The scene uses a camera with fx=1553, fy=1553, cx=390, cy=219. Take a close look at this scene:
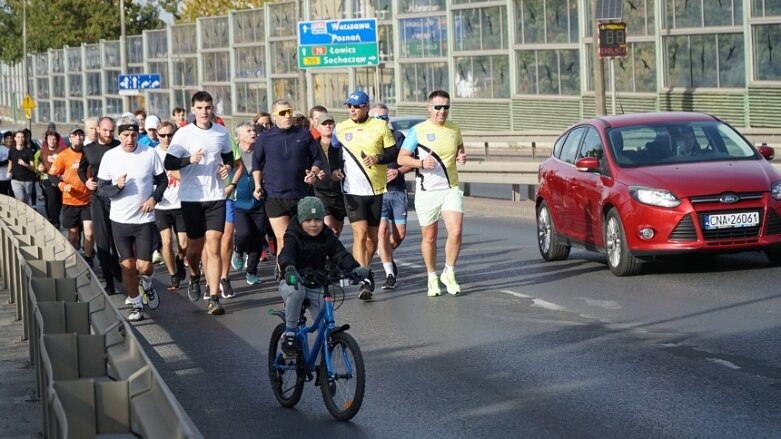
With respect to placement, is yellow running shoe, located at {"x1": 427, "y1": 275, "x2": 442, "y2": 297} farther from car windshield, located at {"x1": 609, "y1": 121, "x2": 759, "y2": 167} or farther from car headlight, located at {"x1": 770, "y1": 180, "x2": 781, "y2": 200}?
car headlight, located at {"x1": 770, "y1": 180, "x2": 781, "y2": 200}

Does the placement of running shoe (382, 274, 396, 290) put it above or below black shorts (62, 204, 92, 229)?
below

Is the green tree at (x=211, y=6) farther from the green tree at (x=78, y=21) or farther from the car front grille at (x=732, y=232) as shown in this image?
the car front grille at (x=732, y=232)

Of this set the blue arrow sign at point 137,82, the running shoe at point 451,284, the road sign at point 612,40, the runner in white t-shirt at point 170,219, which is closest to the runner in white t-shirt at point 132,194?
the runner in white t-shirt at point 170,219

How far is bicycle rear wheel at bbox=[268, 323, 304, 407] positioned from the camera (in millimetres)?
8969

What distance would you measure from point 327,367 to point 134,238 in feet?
18.1

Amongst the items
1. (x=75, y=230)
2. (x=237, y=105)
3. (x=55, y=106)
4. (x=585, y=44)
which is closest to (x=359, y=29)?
(x=585, y=44)

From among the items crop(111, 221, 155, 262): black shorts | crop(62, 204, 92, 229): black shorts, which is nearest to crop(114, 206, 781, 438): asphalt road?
crop(111, 221, 155, 262): black shorts

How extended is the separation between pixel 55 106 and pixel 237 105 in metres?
35.4

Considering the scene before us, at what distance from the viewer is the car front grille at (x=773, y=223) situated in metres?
14.4

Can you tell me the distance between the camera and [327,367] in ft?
28.3

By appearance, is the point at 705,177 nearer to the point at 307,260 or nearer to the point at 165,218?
the point at 165,218

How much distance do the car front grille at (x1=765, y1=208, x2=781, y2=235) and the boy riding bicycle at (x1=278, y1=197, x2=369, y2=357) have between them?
647 cm

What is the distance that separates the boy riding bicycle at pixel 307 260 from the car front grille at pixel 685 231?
5.92 meters

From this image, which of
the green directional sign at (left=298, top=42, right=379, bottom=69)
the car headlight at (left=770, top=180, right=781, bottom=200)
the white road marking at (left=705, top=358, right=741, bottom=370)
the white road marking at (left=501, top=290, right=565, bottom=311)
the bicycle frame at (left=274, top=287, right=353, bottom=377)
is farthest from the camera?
the green directional sign at (left=298, top=42, right=379, bottom=69)
